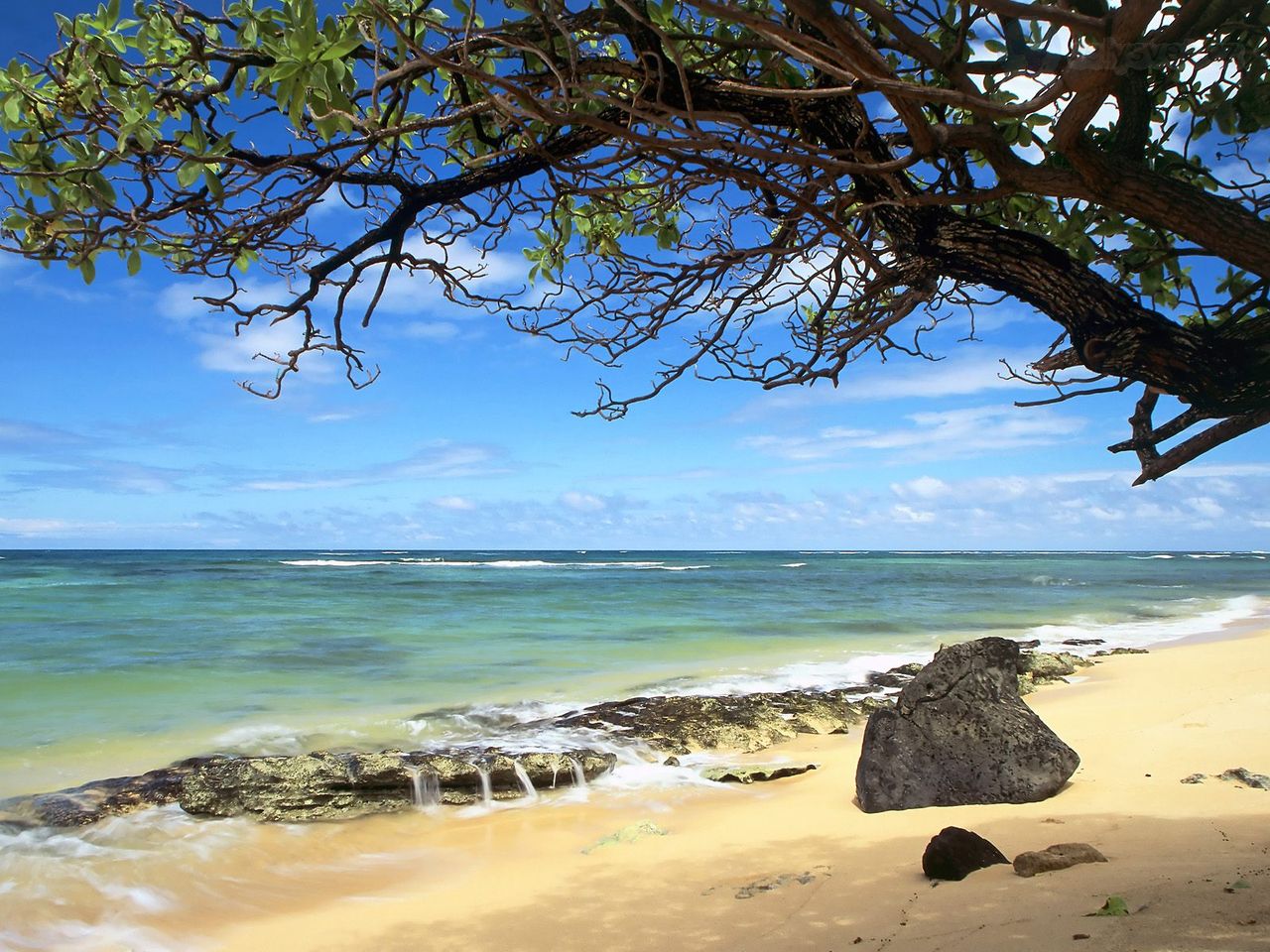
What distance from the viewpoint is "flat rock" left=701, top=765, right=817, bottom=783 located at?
21.0 feet

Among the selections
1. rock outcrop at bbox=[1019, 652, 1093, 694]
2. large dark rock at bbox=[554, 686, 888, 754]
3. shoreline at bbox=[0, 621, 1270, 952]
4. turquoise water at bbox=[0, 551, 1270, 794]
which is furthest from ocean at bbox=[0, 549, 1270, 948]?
Answer: rock outcrop at bbox=[1019, 652, 1093, 694]

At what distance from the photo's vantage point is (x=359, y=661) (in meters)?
13.5

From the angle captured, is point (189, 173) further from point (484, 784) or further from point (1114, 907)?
point (484, 784)

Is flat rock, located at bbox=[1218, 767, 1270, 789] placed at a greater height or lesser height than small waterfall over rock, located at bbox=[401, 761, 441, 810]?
greater

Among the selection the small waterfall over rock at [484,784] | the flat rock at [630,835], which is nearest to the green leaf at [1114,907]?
the flat rock at [630,835]

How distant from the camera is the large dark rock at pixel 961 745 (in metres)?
4.81

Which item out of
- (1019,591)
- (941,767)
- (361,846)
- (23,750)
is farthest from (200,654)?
(1019,591)

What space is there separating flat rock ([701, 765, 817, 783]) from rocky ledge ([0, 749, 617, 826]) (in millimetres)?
885

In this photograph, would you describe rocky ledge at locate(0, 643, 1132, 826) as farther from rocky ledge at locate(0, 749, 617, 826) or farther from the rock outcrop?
the rock outcrop

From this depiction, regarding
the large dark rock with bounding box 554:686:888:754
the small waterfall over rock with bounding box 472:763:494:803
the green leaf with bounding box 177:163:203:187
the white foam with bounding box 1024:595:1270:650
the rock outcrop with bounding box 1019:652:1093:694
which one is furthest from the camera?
the white foam with bounding box 1024:595:1270:650

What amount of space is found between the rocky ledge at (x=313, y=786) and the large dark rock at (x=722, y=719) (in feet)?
3.77

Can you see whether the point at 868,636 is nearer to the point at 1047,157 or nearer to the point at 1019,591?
the point at 1047,157

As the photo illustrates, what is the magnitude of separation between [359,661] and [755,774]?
867 centimetres

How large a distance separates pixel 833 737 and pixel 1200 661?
610cm
